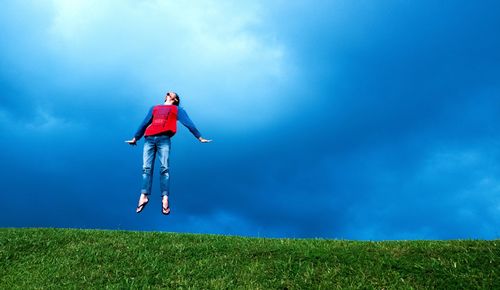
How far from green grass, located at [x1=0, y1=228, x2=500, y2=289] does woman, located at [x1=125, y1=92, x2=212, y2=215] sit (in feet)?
8.69

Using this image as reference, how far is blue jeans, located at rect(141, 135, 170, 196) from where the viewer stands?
16453 millimetres

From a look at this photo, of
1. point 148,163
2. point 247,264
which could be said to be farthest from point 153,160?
point 247,264

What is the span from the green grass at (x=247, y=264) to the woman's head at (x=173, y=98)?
5.42 meters

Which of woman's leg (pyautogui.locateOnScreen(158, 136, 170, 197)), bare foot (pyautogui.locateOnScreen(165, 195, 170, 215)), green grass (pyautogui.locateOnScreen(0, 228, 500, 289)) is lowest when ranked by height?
green grass (pyautogui.locateOnScreen(0, 228, 500, 289))

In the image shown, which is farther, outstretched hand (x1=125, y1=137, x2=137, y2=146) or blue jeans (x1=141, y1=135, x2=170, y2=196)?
outstretched hand (x1=125, y1=137, x2=137, y2=146)

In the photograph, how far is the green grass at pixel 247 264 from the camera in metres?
10.4

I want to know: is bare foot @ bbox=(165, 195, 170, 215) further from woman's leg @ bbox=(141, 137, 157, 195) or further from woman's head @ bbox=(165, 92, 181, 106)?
woman's head @ bbox=(165, 92, 181, 106)

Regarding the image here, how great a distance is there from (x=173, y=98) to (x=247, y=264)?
7.88 metres

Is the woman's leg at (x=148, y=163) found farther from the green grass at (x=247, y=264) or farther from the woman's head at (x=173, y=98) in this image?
the green grass at (x=247, y=264)

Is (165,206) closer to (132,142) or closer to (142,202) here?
(142,202)

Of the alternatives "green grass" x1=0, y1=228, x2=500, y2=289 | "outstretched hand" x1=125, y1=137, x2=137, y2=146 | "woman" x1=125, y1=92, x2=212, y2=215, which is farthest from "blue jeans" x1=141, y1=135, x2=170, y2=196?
"green grass" x1=0, y1=228, x2=500, y2=289

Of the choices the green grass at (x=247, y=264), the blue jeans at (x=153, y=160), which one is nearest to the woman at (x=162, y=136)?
the blue jeans at (x=153, y=160)

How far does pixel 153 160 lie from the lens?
1678cm

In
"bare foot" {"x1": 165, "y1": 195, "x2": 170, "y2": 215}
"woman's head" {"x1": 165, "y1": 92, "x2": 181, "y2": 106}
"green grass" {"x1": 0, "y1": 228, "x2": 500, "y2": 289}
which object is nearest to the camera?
"green grass" {"x1": 0, "y1": 228, "x2": 500, "y2": 289}
